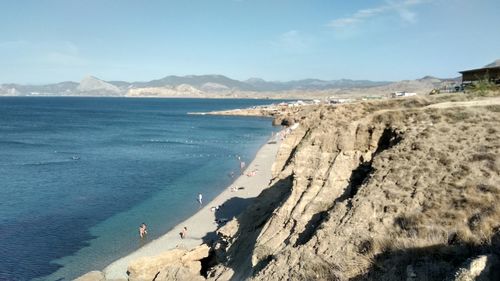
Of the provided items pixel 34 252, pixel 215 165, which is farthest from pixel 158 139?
pixel 34 252

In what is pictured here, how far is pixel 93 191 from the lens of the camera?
47250 millimetres

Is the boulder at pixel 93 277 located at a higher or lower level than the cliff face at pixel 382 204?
lower

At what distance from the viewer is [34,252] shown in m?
30.2

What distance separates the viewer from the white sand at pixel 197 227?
90.1 ft

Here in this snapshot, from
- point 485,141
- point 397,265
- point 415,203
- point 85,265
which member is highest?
point 485,141

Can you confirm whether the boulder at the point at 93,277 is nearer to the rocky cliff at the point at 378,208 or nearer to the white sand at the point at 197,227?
the white sand at the point at 197,227

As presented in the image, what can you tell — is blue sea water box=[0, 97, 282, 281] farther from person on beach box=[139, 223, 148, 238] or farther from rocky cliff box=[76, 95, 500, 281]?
rocky cliff box=[76, 95, 500, 281]

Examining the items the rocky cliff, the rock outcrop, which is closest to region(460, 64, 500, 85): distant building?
the rocky cliff

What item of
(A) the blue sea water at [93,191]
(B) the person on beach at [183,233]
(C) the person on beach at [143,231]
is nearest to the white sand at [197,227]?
(B) the person on beach at [183,233]

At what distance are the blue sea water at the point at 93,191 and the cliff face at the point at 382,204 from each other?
568 inches

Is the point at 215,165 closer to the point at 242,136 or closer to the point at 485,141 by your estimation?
the point at 242,136

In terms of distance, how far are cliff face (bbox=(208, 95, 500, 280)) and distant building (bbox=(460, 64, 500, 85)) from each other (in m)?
17.5

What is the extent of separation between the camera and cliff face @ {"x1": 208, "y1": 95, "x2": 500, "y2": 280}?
10703 mm

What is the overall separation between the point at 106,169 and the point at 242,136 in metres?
41.7
